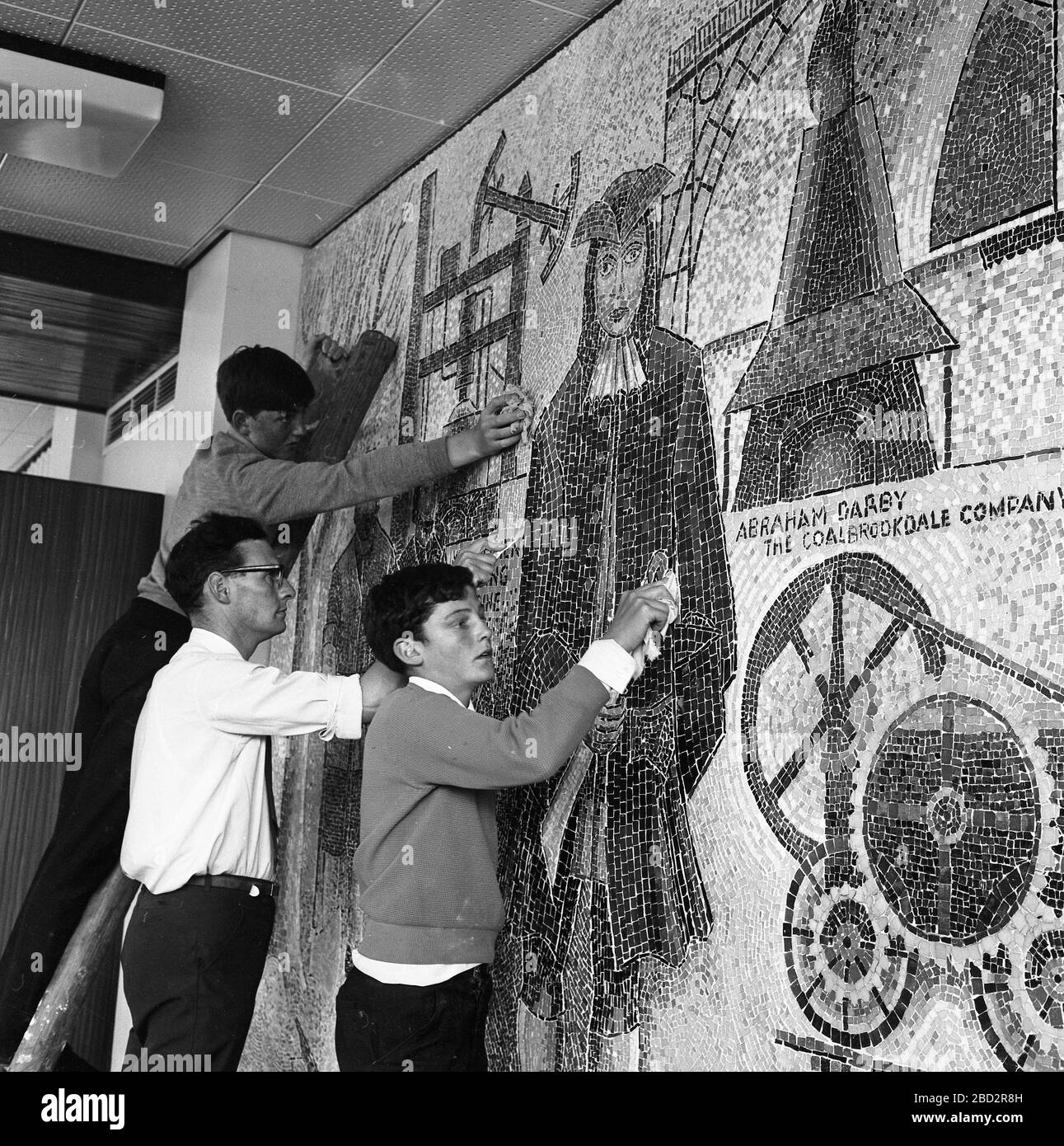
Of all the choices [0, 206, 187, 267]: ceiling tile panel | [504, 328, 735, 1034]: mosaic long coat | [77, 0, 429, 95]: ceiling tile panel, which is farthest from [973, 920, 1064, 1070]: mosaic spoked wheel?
[0, 206, 187, 267]: ceiling tile panel

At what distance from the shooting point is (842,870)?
5.30 feet

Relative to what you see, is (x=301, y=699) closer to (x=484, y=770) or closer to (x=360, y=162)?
(x=484, y=770)

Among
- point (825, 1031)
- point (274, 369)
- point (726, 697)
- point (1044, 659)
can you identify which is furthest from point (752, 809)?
point (274, 369)

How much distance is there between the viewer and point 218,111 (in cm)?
300

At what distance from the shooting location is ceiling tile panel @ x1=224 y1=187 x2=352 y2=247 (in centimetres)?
345

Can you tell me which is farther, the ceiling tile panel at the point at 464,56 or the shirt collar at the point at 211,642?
the ceiling tile panel at the point at 464,56

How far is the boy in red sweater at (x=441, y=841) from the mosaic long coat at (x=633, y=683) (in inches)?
4.5

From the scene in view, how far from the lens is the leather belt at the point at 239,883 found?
2.16m

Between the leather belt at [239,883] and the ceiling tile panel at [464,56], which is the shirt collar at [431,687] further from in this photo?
the ceiling tile panel at [464,56]

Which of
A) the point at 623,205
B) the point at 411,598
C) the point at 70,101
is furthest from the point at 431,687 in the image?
the point at 70,101

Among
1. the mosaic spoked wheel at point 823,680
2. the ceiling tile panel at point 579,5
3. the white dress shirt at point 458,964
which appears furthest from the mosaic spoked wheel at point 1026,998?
the ceiling tile panel at point 579,5

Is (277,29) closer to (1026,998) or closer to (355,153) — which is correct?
(355,153)

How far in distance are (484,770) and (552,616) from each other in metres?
0.55

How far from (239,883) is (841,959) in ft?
3.69
